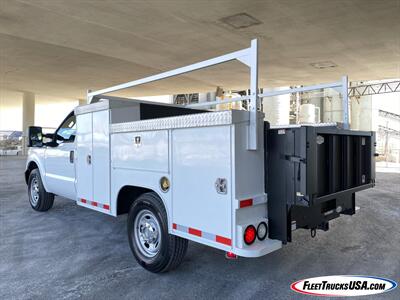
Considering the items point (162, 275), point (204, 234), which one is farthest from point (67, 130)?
point (204, 234)

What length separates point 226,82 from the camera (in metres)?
19.8

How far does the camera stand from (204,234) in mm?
3170

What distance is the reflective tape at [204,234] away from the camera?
2.98 meters

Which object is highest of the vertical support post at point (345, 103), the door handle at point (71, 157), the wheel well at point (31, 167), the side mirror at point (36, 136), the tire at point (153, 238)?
the vertical support post at point (345, 103)

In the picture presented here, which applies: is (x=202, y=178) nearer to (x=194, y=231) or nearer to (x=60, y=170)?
(x=194, y=231)

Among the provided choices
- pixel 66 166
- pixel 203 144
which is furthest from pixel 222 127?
pixel 66 166

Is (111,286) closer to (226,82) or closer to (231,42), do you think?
(231,42)

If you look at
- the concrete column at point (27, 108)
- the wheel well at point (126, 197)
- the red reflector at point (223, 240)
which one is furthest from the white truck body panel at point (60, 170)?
the concrete column at point (27, 108)

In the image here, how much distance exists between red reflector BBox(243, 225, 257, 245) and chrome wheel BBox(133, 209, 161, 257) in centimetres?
114

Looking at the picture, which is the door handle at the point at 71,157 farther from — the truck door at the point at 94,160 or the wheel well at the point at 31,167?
the wheel well at the point at 31,167

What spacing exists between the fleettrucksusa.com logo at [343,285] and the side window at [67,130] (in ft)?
13.8

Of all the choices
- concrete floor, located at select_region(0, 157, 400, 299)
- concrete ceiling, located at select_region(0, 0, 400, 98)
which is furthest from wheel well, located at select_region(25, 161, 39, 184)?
concrete ceiling, located at select_region(0, 0, 400, 98)

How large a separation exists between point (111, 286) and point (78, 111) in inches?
105

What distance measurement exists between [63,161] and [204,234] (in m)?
3.44
